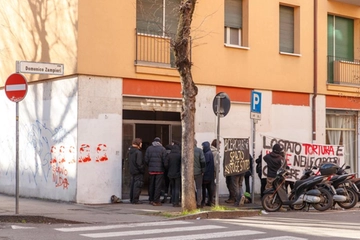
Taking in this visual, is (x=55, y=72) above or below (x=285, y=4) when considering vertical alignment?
below

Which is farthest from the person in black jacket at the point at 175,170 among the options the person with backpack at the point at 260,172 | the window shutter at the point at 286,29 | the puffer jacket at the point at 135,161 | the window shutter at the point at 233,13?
the window shutter at the point at 286,29

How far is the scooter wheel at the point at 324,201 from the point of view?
16.4 m

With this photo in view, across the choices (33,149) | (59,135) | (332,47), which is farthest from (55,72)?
(332,47)

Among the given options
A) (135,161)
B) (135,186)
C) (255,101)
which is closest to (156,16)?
(255,101)

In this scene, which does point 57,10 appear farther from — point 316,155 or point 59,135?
point 316,155

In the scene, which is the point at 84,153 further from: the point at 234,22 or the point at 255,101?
the point at 234,22

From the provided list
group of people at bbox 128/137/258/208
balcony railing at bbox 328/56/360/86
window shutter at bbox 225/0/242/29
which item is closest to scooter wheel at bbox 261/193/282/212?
group of people at bbox 128/137/258/208

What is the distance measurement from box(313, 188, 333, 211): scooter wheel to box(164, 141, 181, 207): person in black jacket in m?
3.49

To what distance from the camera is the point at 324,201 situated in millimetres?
16438

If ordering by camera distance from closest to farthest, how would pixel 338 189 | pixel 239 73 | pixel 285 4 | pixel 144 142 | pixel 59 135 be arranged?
1. pixel 338 189
2. pixel 59 135
3. pixel 144 142
4. pixel 239 73
5. pixel 285 4

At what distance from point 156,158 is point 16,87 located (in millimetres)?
4795

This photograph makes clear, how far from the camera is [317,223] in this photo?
13781 millimetres

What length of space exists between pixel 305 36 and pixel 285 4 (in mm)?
1353

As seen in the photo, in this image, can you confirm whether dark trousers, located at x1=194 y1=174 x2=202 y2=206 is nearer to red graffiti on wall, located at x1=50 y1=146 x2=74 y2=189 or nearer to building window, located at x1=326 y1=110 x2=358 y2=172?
red graffiti on wall, located at x1=50 y1=146 x2=74 y2=189
